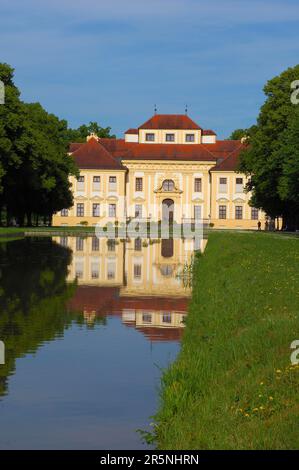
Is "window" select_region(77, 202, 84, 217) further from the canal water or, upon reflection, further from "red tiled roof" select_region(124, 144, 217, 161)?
the canal water

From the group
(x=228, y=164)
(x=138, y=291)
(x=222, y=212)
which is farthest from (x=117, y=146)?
(x=138, y=291)

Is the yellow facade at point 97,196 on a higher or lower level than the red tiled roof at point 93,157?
lower

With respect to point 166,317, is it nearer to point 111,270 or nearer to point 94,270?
point 94,270

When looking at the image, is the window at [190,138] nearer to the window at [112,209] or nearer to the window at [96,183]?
the window at [96,183]

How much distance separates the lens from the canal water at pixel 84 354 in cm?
865

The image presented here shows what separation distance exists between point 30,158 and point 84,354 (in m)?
54.0

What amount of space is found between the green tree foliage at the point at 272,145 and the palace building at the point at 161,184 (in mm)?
50231

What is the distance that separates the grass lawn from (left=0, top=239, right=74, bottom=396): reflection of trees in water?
2169 millimetres

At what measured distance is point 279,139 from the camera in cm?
5981

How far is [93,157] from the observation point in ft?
395

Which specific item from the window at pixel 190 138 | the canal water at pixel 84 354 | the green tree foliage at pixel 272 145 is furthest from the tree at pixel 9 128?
the window at pixel 190 138

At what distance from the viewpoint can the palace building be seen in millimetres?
119125

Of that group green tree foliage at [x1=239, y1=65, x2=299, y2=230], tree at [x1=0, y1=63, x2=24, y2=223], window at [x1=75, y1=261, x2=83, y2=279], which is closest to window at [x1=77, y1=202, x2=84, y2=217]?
green tree foliage at [x1=239, y1=65, x2=299, y2=230]

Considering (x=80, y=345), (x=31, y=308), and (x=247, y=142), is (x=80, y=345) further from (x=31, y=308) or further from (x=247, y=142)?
(x=247, y=142)
